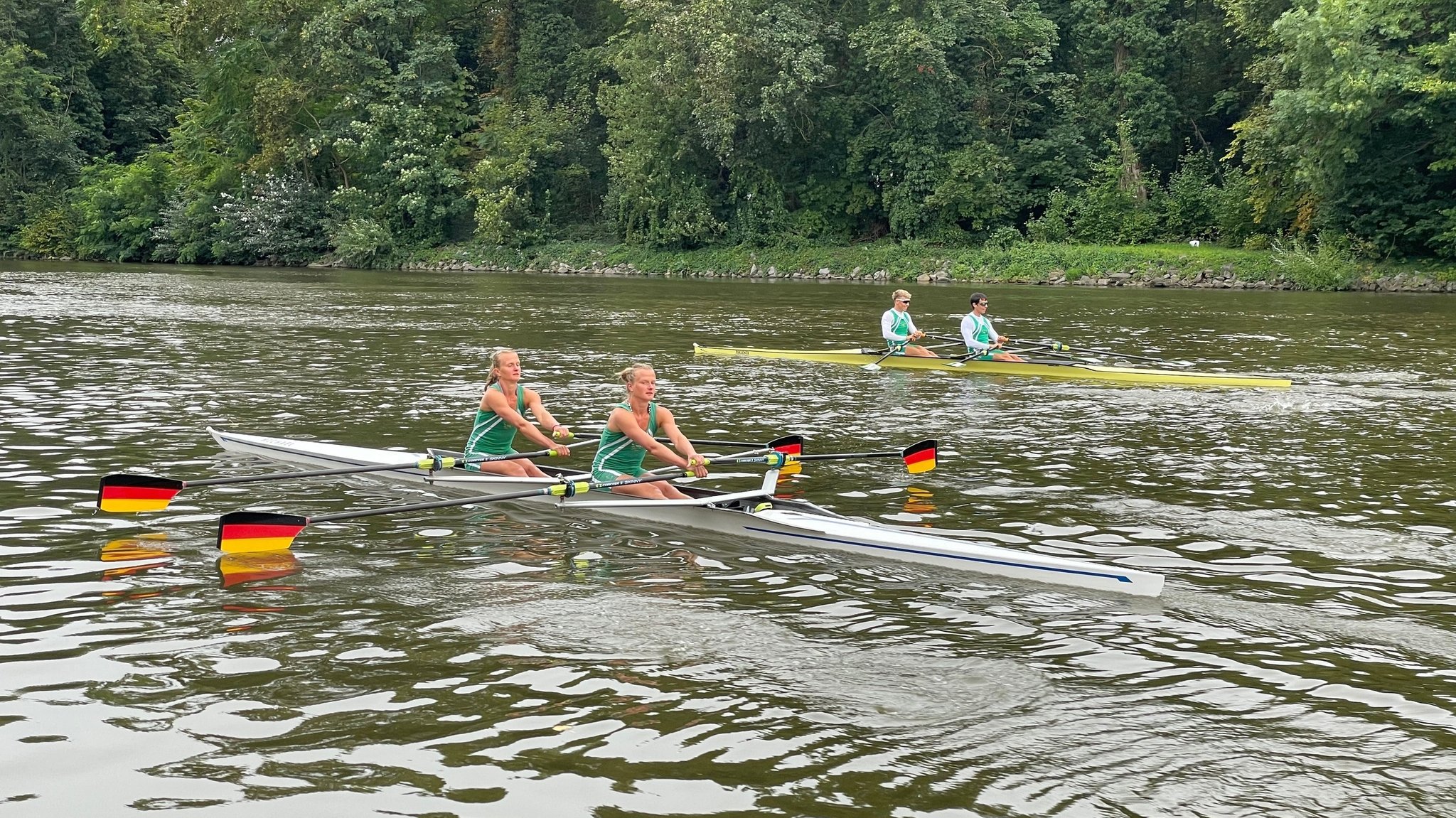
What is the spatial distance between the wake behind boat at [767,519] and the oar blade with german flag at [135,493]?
6.19ft

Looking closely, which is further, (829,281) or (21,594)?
(829,281)

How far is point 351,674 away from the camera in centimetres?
673

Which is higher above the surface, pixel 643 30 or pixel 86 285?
pixel 643 30

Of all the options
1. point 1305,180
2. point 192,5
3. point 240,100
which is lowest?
point 1305,180

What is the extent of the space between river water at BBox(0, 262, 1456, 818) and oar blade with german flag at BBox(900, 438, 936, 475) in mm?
262

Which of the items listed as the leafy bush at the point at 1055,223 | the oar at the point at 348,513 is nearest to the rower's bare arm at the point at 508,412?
the oar at the point at 348,513

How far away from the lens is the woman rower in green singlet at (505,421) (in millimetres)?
11078

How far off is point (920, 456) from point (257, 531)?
580 cm

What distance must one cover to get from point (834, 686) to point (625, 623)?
5.08ft

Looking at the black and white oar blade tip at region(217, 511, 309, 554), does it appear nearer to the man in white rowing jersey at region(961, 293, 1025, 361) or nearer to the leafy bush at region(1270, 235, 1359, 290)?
the man in white rowing jersey at region(961, 293, 1025, 361)

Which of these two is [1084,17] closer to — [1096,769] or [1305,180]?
[1305,180]

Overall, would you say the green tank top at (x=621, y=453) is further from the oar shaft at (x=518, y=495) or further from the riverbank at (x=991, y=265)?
the riverbank at (x=991, y=265)

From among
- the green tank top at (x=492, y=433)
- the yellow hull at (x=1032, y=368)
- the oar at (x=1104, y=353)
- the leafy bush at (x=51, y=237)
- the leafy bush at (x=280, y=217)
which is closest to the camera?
the green tank top at (x=492, y=433)

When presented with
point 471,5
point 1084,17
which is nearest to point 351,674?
point 1084,17
